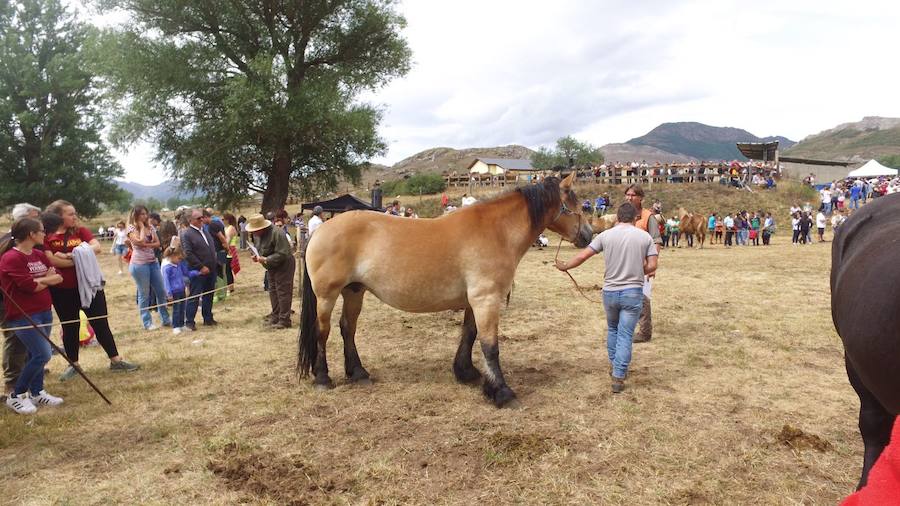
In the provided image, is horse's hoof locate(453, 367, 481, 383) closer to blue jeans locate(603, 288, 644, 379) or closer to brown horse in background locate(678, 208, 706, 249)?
blue jeans locate(603, 288, 644, 379)

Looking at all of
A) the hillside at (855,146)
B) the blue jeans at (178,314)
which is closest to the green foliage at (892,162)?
the hillside at (855,146)

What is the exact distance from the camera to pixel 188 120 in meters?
21.5

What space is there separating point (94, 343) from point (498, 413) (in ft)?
22.0

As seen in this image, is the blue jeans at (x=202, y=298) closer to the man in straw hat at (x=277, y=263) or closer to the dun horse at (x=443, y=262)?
the man in straw hat at (x=277, y=263)

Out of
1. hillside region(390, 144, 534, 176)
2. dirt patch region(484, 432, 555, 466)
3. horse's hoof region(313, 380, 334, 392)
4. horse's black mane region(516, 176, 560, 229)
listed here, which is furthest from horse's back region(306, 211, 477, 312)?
hillside region(390, 144, 534, 176)

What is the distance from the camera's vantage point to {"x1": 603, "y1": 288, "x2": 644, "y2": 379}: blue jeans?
4898 millimetres

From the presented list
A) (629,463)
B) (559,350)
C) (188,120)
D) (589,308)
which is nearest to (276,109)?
(188,120)

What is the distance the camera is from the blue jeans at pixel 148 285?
310 inches

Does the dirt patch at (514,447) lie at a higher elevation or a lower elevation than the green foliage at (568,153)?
lower

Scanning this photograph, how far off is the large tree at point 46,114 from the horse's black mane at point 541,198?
104ft

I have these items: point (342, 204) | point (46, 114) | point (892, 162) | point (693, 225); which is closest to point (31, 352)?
point (342, 204)

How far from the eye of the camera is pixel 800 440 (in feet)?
12.5

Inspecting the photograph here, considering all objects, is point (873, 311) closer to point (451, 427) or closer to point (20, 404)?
point (451, 427)

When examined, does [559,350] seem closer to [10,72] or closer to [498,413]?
[498,413]
